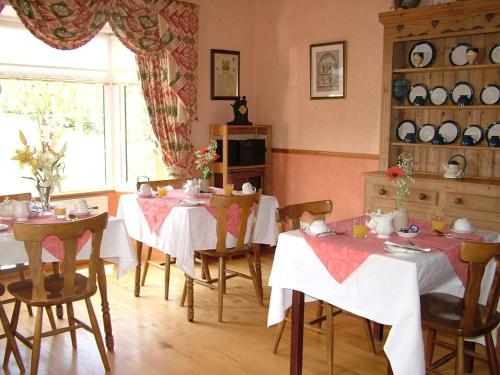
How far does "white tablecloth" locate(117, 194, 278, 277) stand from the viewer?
3893 mm

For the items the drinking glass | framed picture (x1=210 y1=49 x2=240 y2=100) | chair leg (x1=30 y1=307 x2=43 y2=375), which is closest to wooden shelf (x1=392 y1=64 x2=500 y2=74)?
framed picture (x1=210 y1=49 x2=240 y2=100)

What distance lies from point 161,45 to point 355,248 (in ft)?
10.9

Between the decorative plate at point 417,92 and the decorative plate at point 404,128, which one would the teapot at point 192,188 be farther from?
the decorative plate at point 417,92

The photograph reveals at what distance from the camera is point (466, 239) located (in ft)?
9.81

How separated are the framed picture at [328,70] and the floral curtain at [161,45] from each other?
127 cm

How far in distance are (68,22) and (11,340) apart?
2691 mm

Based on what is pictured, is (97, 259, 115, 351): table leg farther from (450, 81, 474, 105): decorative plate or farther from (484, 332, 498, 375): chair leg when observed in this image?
(450, 81, 474, 105): decorative plate

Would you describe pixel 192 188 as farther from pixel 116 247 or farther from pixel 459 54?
pixel 459 54

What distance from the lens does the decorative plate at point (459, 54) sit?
180 inches

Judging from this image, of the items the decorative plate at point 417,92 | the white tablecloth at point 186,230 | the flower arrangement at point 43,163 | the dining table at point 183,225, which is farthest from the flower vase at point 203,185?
the decorative plate at point 417,92

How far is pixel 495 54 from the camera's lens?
4367 mm

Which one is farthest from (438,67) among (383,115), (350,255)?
(350,255)

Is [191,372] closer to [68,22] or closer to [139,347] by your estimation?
[139,347]

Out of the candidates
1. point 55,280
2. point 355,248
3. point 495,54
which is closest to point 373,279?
point 355,248
